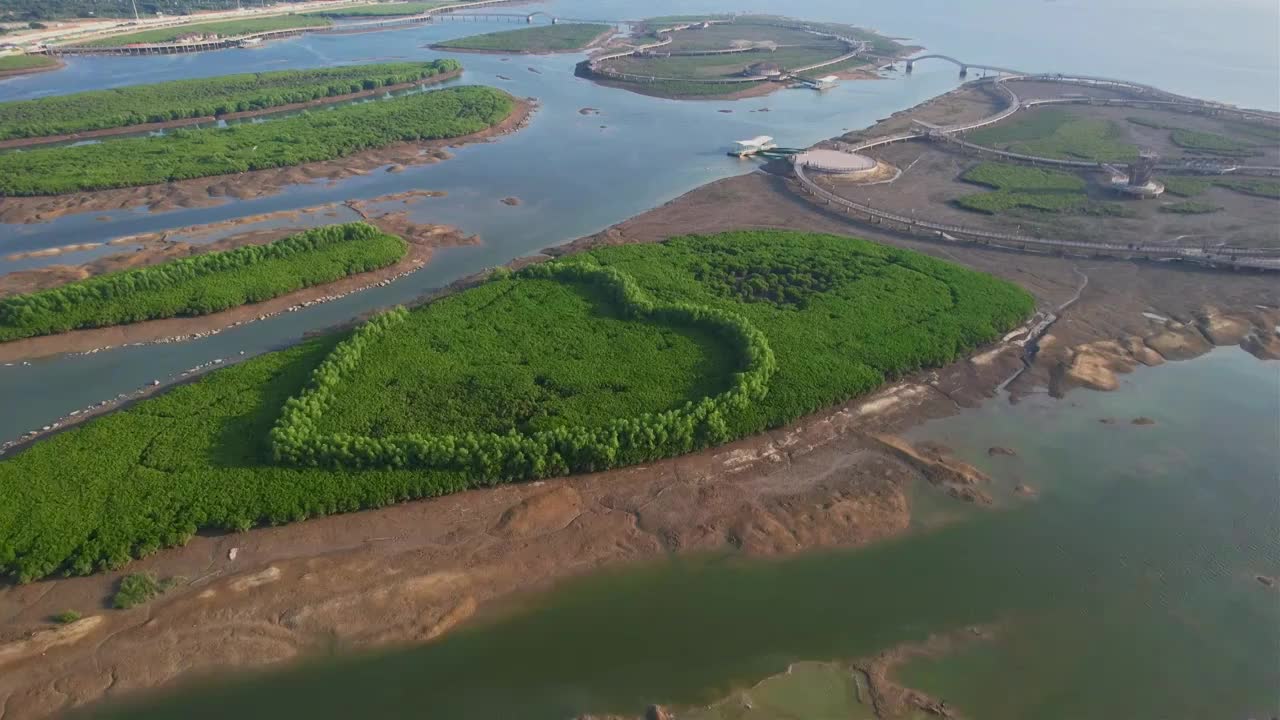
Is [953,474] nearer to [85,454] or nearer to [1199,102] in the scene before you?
[85,454]

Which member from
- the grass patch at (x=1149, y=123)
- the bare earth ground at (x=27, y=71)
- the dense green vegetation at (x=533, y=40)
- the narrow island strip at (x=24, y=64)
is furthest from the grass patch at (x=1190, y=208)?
the narrow island strip at (x=24, y=64)

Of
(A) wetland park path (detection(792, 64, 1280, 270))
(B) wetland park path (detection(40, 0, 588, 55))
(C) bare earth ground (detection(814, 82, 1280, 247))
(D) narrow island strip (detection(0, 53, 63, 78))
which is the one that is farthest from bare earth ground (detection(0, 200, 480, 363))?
(B) wetland park path (detection(40, 0, 588, 55))

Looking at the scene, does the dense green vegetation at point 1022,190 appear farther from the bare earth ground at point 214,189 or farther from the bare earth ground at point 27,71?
the bare earth ground at point 27,71

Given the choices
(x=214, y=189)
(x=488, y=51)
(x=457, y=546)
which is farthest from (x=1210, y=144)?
(x=488, y=51)

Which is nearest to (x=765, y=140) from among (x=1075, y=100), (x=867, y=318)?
(x=867, y=318)

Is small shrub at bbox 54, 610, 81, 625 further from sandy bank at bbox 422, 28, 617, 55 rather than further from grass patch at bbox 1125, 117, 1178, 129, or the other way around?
sandy bank at bbox 422, 28, 617, 55

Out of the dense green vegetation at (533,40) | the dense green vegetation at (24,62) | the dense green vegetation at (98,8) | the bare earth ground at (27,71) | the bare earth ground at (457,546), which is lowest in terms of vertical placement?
the bare earth ground at (457,546)
